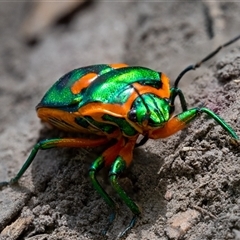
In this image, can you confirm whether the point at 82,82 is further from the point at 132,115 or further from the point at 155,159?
the point at 155,159

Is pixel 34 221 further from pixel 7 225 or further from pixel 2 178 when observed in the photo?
pixel 2 178

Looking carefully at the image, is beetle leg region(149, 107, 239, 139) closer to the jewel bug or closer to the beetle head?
the jewel bug

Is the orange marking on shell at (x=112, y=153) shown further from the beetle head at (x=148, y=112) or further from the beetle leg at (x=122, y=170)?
the beetle head at (x=148, y=112)

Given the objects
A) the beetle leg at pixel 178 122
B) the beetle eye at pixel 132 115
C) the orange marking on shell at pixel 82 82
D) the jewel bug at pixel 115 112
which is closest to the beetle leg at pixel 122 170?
the jewel bug at pixel 115 112

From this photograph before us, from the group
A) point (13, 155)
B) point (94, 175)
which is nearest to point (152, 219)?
point (94, 175)

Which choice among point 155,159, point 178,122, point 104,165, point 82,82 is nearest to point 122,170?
point 104,165

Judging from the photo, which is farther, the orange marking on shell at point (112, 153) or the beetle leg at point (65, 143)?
the beetle leg at point (65, 143)

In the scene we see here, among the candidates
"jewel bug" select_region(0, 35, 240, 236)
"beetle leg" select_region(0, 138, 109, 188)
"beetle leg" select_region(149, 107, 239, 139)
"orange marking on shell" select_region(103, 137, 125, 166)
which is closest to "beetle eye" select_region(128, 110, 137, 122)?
"jewel bug" select_region(0, 35, 240, 236)

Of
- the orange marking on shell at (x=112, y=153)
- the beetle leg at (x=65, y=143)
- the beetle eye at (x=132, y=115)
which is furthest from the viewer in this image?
the beetle leg at (x=65, y=143)
